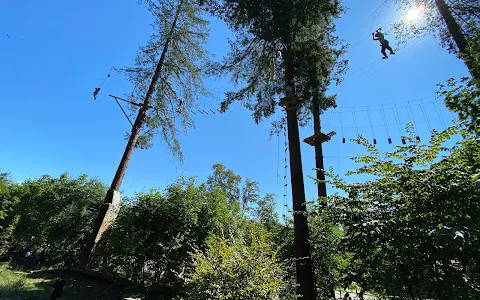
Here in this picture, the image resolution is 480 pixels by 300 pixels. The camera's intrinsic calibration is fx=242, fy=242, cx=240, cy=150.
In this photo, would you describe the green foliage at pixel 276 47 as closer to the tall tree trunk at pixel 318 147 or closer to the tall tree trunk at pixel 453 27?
the tall tree trunk at pixel 318 147

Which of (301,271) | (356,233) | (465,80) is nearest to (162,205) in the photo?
(301,271)

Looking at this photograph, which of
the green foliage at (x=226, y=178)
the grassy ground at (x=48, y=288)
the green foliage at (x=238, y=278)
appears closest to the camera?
the green foliage at (x=238, y=278)

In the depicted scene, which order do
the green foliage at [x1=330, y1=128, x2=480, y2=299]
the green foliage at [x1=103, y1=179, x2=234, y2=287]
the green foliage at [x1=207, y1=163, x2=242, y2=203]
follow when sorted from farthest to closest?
1. the green foliage at [x1=207, y1=163, x2=242, y2=203]
2. the green foliage at [x1=103, y1=179, x2=234, y2=287]
3. the green foliage at [x1=330, y1=128, x2=480, y2=299]

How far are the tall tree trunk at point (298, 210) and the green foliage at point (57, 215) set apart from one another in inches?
394

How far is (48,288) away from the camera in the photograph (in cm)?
703

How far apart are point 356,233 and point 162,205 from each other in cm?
631

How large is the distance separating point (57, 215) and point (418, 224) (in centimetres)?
1506

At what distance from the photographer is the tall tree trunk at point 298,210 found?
563 centimetres

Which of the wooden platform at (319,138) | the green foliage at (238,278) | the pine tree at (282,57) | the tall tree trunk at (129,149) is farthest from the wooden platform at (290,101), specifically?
the tall tree trunk at (129,149)

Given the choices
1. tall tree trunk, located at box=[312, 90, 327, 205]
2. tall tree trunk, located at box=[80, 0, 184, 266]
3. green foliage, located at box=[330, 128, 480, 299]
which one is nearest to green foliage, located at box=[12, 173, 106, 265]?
tall tree trunk, located at box=[80, 0, 184, 266]

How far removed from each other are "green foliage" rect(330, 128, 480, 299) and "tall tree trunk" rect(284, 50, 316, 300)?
Result: 1.61 meters

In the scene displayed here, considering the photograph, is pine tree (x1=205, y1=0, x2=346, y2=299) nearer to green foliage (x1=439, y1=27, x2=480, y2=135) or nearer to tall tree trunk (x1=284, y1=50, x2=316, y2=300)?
tall tree trunk (x1=284, y1=50, x2=316, y2=300)

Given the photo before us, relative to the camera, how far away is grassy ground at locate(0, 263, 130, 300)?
19.6 feet

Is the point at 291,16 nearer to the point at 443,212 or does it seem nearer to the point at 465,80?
the point at 465,80
